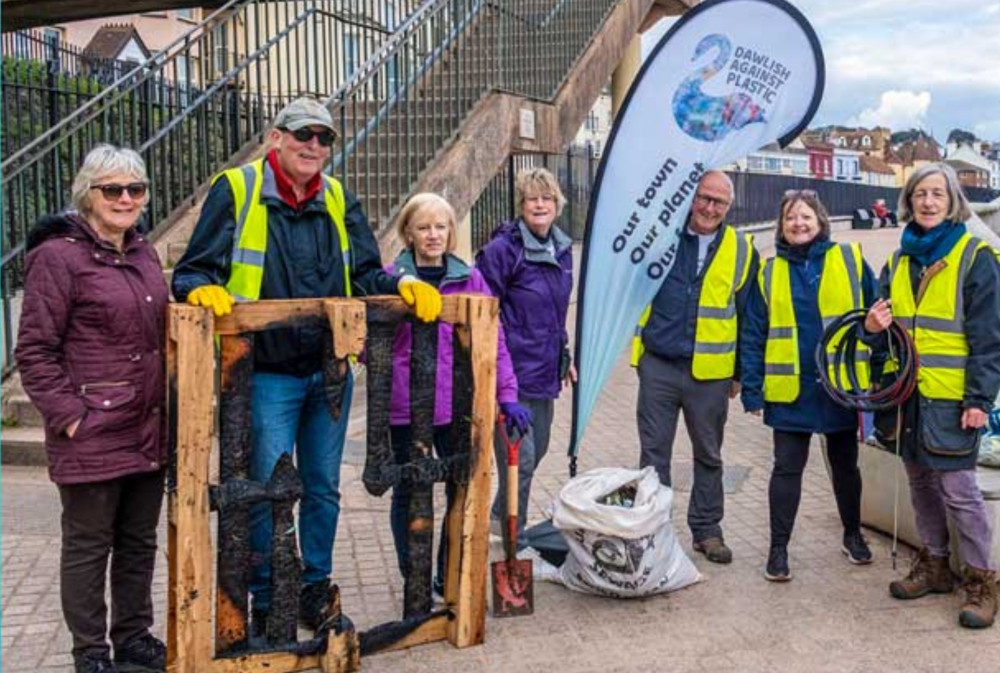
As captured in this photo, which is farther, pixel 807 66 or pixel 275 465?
pixel 807 66

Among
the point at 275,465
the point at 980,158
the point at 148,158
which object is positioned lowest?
the point at 275,465

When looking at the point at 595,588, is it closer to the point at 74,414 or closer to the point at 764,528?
the point at 764,528

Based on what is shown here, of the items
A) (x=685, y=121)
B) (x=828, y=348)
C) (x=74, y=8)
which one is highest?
(x=74, y=8)

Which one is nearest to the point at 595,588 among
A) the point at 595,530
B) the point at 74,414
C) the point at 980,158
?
the point at 595,530

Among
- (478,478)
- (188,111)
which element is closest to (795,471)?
(478,478)

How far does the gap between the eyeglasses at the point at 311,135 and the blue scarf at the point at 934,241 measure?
2388mm

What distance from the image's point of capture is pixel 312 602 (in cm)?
427

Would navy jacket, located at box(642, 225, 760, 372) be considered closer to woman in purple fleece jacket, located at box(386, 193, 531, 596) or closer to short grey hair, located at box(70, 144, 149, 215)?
woman in purple fleece jacket, located at box(386, 193, 531, 596)

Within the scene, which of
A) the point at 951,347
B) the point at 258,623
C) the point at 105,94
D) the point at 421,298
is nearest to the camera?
the point at 421,298

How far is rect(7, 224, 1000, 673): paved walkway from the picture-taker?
4086mm

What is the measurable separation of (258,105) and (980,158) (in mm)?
123174

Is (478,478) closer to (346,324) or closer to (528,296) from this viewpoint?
(346,324)

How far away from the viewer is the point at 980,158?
120 m

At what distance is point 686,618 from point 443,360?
1.45 meters
